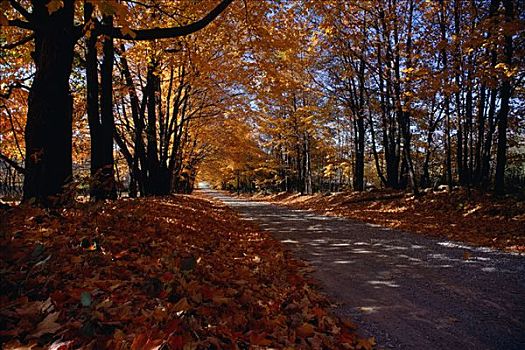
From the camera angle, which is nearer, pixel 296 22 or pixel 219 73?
pixel 296 22

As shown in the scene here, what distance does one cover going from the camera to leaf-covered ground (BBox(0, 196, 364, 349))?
6.89ft

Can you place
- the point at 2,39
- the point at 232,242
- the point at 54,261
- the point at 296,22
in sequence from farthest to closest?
the point at 296,22 < the point at 2,39 < the point at 232,242 < the point at 54,261

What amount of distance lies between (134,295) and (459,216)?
11.9 metres

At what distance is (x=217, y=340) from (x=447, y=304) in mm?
3064

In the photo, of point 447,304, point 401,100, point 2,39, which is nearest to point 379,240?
point 447,304

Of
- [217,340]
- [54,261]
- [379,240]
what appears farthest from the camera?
[379,240]

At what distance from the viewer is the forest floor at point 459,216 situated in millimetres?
8211

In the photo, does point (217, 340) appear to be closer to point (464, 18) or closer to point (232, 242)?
point (232, 242)

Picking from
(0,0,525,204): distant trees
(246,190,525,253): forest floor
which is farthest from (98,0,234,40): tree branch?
(246,190,525,253): forest floor

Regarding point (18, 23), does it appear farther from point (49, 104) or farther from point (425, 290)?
point (425, 290)

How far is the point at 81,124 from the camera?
1437cm

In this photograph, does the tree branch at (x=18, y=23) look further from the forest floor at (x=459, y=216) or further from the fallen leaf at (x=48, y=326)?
the forest floor at (x=459, y=216)

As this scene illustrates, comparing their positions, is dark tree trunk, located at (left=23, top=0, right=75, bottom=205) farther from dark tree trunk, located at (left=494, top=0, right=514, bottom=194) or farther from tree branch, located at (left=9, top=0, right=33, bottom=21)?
dark tree trunk, located at (left=494, top=0, right=514, bottom=194)

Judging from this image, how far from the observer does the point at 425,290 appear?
14.6 feet
